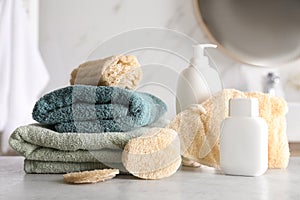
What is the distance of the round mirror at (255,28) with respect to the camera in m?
1.67

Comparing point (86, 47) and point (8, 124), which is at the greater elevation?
point (86, 47)

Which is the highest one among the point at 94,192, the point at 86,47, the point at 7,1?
the point at 7,1

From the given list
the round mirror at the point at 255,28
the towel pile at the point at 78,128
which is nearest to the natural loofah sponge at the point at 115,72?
the towel pile at the point at 78,128

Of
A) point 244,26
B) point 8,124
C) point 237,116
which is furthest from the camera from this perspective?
point 244,26

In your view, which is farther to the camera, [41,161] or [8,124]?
[8,124]

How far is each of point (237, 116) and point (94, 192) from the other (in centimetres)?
23

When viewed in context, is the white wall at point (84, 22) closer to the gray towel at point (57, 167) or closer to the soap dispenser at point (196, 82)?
the soap dispenser at point (196, 82)

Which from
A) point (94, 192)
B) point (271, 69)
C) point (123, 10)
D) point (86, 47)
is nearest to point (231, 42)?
point (271, 69)

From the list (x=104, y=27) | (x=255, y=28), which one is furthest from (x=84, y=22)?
(x=255, y=28)

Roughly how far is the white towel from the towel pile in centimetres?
86

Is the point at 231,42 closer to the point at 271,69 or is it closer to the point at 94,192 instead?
the point at 271,69

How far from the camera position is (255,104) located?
0.60 metres

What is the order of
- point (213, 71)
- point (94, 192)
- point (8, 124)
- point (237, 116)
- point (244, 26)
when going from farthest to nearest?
point (244, 26) < point (8, 124) < point (213, 71) < point (237, 116) < point (94, 192)

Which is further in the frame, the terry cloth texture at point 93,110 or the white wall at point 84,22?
the white wall at point 84,22
